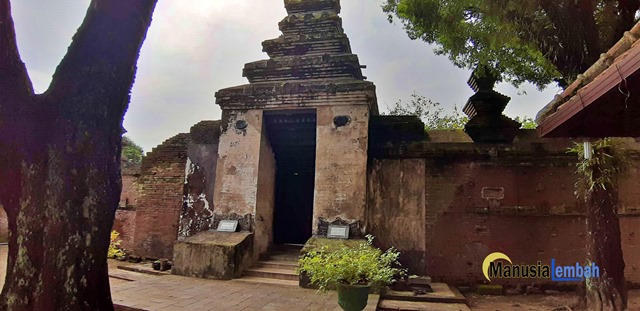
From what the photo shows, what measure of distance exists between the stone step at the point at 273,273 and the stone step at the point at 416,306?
1808 millimetres

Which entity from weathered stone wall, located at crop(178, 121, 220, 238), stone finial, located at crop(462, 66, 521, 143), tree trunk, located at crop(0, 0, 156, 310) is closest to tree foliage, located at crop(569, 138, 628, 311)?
stone finial, located at crop(462, 66, 521, 143)

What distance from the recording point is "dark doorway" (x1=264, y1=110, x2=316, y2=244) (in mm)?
8727

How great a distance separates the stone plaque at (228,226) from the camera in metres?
7.55

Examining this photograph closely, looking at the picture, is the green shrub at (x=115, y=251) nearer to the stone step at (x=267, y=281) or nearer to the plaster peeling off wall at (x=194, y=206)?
the plaster peeling off wall at (x=194, y=206)

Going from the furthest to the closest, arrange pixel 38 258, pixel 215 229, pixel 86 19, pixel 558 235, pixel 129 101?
1. pixel 215 229
2. pixel 558 235
3. pixel 129 101
4. pixel 86 19
5. pixel 38 258

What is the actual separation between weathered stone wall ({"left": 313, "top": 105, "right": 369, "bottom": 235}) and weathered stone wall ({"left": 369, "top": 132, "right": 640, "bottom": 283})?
527mm

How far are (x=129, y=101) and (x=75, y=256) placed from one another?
1.52 metres

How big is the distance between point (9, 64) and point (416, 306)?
518cm

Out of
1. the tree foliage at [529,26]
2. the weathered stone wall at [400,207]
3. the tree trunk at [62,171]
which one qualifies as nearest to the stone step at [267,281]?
the weathered stone wall at [400,207]

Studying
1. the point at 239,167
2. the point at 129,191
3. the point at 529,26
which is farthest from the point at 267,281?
the point at 129,191

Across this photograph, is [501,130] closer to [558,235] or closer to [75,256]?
[558,235]

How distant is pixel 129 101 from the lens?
3.96 meters

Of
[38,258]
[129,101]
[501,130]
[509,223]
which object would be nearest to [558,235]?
[509,223]

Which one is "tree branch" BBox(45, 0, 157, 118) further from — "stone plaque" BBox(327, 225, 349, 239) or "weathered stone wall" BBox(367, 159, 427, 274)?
"weathered stone wall" BBox(367, 159, 427, 274)
